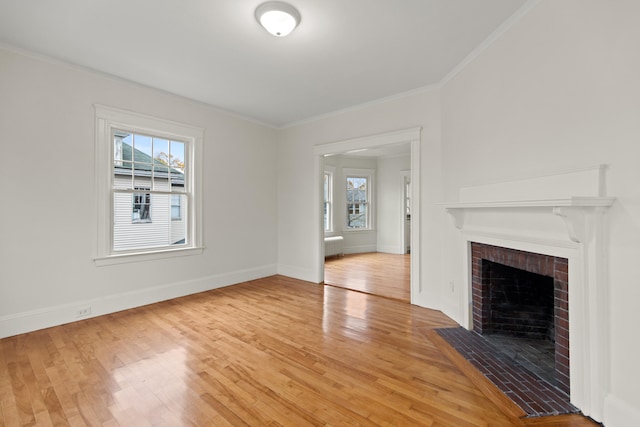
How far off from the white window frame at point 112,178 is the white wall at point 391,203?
5516mm

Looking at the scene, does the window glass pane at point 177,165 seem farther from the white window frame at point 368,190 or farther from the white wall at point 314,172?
the white window frame at point 368,190

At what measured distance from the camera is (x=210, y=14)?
2.32 metres

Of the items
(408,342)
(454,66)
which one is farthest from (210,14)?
(408,342)

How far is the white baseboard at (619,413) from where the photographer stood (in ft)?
4.95

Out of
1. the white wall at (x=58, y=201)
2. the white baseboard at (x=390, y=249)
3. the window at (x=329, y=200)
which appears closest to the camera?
the white wall at (x=58, y=201)

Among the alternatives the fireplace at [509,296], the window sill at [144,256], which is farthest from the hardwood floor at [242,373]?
the window sill at [144,256]

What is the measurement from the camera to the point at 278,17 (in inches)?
89.6

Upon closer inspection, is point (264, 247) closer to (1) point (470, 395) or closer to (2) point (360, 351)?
(2) point (360, 351)

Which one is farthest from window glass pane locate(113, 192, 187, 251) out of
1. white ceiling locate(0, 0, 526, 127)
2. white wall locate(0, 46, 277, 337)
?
white ceiling locate(0, 0, 526, 127)

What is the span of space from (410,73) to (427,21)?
92 centimetres

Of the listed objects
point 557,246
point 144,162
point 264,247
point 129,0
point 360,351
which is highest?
point 129,0

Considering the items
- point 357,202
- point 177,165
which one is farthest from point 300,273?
point 357,202

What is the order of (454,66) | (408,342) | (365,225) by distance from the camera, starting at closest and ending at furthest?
(408,342) < (454,66) < (365,225)

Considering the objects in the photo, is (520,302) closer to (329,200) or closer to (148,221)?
(148,221)
